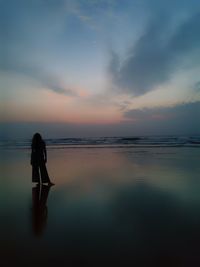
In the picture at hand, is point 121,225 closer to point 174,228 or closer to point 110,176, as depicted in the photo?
point 174,228

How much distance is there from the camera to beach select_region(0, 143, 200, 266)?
383 centimetres

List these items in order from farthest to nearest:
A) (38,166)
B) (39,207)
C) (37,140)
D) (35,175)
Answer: (37,140), (38,166), (35,175), (39,207)

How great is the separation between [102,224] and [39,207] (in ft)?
6.70

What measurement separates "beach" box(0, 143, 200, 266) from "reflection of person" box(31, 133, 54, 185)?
1.18 feet

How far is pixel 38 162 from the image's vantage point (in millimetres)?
9375

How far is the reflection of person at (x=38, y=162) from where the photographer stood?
928cm

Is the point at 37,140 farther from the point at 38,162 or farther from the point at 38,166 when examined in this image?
the point at 38,166

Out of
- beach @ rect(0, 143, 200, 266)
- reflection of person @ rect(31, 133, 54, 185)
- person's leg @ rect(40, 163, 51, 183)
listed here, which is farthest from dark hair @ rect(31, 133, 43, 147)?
beach @ rect(0, 143, 200, 266)

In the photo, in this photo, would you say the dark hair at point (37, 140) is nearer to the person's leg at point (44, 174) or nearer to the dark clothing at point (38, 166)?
the dark clothing at point (38, 166)

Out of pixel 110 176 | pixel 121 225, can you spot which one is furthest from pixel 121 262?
pixel 110 176

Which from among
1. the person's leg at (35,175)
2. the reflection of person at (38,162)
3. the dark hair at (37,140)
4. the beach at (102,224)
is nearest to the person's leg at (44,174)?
the reflection of person at (38,162)

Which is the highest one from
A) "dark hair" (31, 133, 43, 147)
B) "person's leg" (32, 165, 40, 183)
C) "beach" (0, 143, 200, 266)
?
"dark hair" (31, 133, 43, 147)

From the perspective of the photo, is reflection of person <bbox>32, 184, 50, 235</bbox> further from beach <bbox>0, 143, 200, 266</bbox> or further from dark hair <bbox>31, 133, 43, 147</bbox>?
dark hair <bbox>31, 133, 43, 147</bbox>

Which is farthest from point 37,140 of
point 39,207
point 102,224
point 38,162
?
point 102,224
